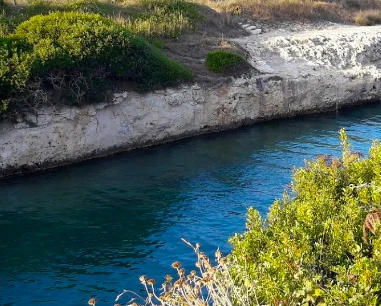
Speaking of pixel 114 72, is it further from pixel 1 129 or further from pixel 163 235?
pixel 163 235

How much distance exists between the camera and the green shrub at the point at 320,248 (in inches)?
287

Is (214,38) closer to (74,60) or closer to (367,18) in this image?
(74,60)

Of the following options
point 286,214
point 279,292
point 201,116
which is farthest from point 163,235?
point 201,116

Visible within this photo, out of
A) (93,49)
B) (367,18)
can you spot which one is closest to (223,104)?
(93,49)

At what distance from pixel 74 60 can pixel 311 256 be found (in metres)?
20.6

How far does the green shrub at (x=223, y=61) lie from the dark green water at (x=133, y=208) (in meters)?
4.47

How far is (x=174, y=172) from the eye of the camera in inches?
966

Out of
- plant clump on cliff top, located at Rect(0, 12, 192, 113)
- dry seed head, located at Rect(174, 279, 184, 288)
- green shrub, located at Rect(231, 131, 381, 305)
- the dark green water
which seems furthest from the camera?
plant clump on cliff top, located at Rect(0, 12, 192, 113)

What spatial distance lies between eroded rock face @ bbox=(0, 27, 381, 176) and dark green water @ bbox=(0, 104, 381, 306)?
1.03 meters

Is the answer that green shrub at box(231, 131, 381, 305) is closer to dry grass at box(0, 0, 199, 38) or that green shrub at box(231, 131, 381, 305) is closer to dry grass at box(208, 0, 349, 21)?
dry grass at box(0, 0, 199, 38)

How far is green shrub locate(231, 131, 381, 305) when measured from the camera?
7.29 m

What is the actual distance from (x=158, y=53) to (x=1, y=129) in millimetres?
10076

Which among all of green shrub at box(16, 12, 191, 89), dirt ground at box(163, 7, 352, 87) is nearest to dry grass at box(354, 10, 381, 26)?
dirt ground at box(163, 7, 352, 87)

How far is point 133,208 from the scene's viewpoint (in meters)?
20.7
